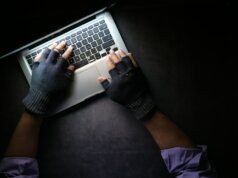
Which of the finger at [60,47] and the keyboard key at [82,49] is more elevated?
the finger at [60,47]

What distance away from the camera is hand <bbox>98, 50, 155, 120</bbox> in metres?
0.95

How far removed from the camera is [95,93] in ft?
3.18

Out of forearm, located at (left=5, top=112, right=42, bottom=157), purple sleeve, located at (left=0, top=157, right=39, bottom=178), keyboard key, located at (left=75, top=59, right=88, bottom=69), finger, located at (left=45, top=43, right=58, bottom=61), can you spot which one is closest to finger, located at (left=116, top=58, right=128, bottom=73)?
keyboard key, located at (left=75, top=59, right=88, bottom=69)

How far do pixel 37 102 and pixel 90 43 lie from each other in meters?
0.27

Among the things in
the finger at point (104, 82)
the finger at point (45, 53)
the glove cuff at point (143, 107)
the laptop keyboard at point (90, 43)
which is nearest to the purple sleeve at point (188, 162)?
the glove cuff at point (143, 107)

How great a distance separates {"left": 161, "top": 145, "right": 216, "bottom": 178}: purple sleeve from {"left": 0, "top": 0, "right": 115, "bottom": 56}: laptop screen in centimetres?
55

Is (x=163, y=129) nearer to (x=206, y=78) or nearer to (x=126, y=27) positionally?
(x=206, y=78)

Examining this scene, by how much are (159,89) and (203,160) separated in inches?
10.9

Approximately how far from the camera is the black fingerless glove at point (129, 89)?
0.95 meters

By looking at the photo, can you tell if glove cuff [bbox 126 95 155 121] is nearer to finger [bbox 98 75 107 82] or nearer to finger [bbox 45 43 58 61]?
finger [bbox 98 75 107 82]

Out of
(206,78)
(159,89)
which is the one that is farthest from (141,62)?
(206,78)

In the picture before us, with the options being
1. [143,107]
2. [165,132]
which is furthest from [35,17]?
Result: [165,132]

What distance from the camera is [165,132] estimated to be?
0.96 meters

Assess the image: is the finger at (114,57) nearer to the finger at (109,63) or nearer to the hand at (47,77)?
the finger at (109,63)
